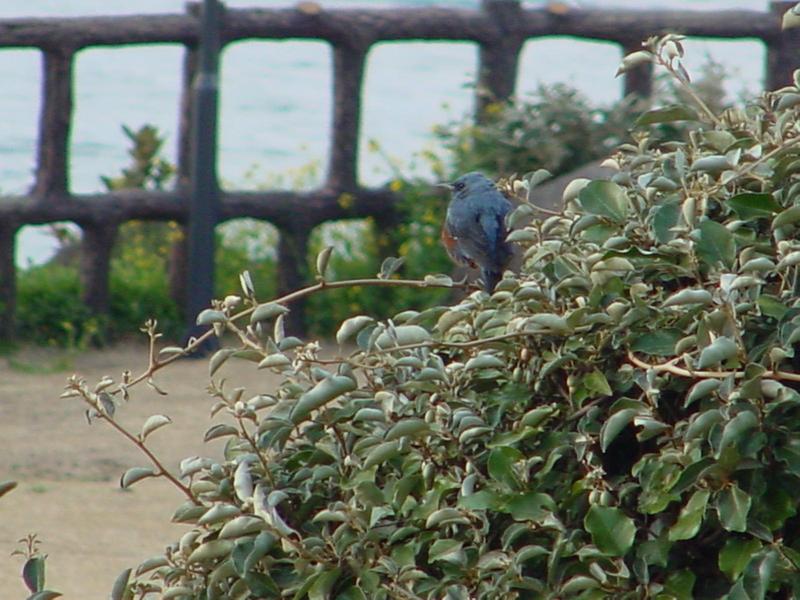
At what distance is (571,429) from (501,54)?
7263 millimetres

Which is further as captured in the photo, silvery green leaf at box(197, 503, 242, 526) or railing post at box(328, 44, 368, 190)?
railing post at box(328, 44, 368, 190)

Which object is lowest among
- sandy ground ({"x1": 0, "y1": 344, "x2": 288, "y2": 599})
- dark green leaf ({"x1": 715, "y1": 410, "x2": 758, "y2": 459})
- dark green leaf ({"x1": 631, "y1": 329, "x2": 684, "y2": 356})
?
sandy ground ({"x1": 0, "y1": 344, "x2": 288, "y2": 599})

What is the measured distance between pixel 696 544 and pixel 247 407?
754 millimetres

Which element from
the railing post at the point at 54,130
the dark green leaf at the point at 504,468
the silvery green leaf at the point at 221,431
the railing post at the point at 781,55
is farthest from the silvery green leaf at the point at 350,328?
the railing post at the point at 781,55

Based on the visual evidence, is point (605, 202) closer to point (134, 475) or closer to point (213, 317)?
point (213, 317)

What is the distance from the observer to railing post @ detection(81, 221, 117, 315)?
8586mm

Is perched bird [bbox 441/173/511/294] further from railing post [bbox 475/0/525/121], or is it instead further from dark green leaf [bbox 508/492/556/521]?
railing post [bbox 475/0/525/121]

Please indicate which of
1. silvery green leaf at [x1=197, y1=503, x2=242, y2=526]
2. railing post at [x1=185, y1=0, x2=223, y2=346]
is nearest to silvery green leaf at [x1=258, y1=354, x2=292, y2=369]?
silvery green leaf at [x1=197, y1=503, x2=242, y2=526]

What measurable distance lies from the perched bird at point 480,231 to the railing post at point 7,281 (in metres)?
4.70

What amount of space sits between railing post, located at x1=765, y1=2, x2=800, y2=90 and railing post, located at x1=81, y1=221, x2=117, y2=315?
172 inches

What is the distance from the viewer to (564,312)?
2424 millimetres

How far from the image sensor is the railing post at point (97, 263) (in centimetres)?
859

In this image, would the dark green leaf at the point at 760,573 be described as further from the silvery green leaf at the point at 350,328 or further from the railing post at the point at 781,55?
the railing post at the point at 781,55

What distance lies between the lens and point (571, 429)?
2.31 metres
